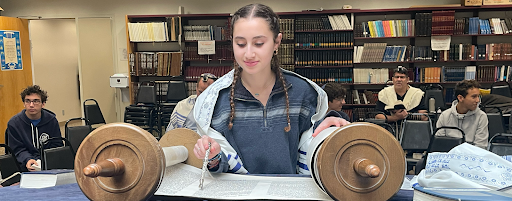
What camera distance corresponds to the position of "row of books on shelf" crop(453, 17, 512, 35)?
6715mm

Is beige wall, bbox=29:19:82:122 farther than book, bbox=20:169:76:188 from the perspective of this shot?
Yes

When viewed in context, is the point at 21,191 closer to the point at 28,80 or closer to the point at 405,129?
the point at 405,129

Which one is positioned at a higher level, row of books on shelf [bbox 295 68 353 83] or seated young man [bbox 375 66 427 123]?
row of books on shelf [bbox 295 68 353 83]

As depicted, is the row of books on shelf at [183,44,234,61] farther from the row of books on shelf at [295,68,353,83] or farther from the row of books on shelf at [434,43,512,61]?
the row of books on shelf at [434,43,512,61]

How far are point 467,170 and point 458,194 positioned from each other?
140 mm

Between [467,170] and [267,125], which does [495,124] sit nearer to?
[267,125]

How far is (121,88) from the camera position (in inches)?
310

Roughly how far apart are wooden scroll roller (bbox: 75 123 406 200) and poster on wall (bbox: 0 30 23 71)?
704cm

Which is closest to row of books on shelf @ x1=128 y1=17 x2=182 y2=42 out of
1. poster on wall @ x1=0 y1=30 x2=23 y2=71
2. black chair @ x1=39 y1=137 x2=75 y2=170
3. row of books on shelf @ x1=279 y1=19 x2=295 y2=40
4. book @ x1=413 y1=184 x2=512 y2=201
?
row of books on shelf @ x1=279 y1=19 x2=295 y2=40

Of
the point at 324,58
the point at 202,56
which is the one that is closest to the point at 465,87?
the point at 324,58

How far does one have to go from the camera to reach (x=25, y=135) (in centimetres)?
382

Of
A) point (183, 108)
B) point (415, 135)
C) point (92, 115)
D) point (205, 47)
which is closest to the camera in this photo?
point (415, 135)

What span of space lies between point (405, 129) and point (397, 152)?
3.32m

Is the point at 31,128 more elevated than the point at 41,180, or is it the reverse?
the point at 41,180
